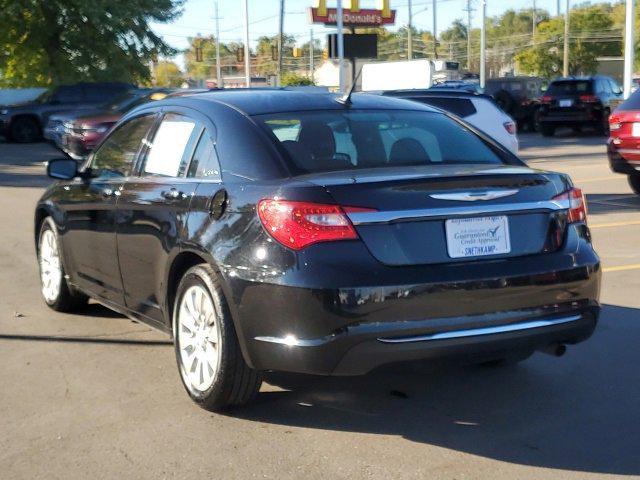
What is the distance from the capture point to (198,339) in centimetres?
521

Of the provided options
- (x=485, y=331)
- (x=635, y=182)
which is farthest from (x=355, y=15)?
(x=485, y=331)

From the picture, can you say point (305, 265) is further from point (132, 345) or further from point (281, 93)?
point (132, 345)

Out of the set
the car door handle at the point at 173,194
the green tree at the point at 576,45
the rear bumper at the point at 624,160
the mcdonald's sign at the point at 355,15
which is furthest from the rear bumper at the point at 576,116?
the green tree at the point at 576,45

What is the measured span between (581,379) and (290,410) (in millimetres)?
1702

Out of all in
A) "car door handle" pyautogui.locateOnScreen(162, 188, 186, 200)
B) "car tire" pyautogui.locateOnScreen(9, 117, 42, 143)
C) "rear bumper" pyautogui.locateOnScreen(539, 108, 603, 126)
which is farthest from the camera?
"car tire" pyautogui.locateOnScreen(9, 117, 42, 143)

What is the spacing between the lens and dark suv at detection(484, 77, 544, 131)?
3388cm

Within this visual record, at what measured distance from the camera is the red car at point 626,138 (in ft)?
42.4

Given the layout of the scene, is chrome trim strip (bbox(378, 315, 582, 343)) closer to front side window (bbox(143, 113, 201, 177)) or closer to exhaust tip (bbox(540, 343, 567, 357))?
exhaust tip (bbox(540, 343, 567, 357))

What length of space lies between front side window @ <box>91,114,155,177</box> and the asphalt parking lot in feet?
3.75

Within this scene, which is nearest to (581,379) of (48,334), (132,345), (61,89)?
(132,345)

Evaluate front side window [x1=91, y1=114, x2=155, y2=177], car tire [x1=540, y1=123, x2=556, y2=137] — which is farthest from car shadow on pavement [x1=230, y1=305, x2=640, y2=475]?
car tire [x1=540, y1=123, x2=556, y2=137]

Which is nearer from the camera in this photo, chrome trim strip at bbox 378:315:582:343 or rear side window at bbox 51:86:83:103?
chrome trim strip at bbox 378:315:582:343

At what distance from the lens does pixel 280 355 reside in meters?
4.64

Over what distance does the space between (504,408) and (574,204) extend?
1.11 m
